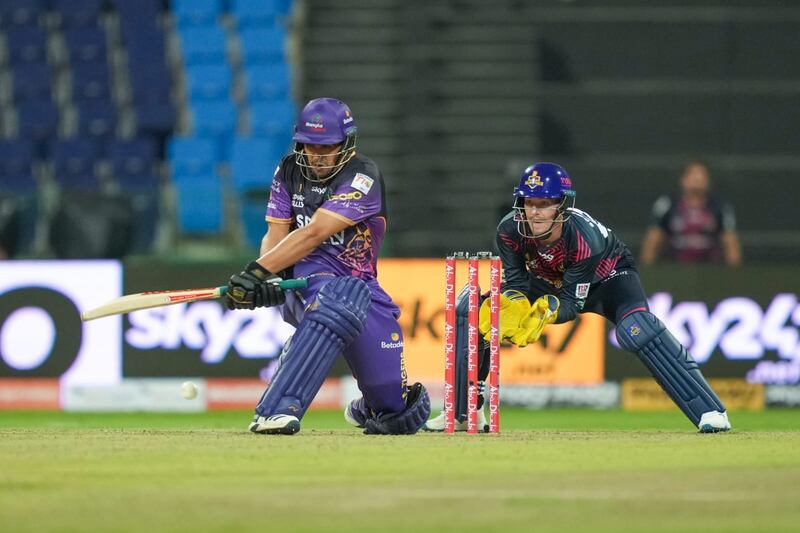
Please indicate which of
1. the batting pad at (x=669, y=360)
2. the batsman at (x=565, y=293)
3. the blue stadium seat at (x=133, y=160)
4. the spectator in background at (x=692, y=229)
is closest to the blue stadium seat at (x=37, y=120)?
the blue stadium seat at (x=133, y=160)

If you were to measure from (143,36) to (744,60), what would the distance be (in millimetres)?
7276

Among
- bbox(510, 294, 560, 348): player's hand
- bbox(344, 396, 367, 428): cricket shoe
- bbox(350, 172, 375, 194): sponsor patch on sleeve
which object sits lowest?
bbox(344, 396, 367, 428): cricket shoe

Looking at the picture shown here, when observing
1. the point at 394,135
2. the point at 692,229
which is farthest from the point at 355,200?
the point at 394,135

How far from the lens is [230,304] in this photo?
331 inches

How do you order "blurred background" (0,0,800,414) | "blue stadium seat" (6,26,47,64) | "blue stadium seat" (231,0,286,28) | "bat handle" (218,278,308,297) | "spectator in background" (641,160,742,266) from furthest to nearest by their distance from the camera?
"blue stadium seat" (6,26,47,64)
"blue stadium seat" (231,0,286,28)
"spectator in background" (641,160,742,266)
"blurred background" (0,0,800,414)
"bat handle" (218,278,308,297)

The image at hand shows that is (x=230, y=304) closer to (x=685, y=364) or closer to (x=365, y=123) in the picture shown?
(x=685, y=364)

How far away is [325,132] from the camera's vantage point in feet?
28.1

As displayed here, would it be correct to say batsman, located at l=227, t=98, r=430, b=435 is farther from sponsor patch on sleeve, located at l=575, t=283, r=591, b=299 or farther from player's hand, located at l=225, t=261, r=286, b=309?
sponsor patch on sleeve, located at l=575, t=283, r=591, b=299

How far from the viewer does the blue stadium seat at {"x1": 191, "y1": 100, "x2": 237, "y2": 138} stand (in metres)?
18.6

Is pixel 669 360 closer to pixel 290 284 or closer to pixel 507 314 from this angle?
pixel 507 314

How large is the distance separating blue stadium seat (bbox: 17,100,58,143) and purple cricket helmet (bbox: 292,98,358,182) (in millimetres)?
10734

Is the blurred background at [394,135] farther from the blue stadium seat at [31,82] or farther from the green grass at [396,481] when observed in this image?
the green grass at [396,481]

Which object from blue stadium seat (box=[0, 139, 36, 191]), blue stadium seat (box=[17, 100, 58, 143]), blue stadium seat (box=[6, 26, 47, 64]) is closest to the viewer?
blue stadium seat (box=[0, 139, 36, 191])

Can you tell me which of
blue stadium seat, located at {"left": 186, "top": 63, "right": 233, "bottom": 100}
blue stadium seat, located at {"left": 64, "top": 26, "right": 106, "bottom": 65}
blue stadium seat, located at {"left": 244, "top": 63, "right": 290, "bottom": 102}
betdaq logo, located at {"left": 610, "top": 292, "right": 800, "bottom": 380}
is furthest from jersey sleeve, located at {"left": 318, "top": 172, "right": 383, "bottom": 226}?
blue stadium seat, located at {"left": 64, "top": 26, "right": 106, "bottom": 65}
